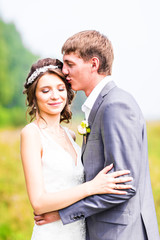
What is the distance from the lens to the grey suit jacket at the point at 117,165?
2.38 metres

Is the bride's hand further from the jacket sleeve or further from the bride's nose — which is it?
the bride's nose

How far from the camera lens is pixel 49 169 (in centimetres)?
287

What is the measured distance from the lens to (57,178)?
9.47 ft

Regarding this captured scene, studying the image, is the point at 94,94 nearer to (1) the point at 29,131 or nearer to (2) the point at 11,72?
(1) the point at 29,131

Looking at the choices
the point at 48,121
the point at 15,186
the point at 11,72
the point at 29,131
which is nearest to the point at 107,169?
the point at 29,131

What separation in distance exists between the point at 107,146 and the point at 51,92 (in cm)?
84

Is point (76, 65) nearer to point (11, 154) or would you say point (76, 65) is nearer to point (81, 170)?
point (81, 170)

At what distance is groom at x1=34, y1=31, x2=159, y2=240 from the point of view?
7.82 feet

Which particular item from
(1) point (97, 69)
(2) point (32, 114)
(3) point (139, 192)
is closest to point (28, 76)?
(2) point (32, 114)

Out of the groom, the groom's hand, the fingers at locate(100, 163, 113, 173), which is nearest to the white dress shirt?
the groom

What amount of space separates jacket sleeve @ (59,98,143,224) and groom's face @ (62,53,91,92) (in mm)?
496

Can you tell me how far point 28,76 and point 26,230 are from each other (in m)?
4.99

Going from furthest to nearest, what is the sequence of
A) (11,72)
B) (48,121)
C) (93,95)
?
1. (11,72)
2. (48,121)
3. (93,95)

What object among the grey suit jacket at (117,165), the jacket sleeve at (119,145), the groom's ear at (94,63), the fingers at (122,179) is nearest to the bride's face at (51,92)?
the groom's ear at (94,63)
